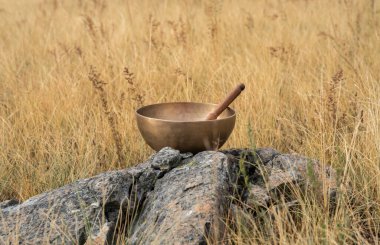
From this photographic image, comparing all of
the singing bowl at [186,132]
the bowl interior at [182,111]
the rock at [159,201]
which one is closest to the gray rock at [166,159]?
the rock at [159,201]

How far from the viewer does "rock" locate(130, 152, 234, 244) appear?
215 centimetres

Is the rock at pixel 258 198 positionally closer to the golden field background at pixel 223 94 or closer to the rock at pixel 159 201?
the rock at pixel 159 201

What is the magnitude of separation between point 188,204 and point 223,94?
2111mm

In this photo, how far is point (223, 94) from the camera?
4.29 m

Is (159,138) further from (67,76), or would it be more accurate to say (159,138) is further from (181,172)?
(67,76)

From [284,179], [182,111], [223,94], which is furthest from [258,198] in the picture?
[223,94]

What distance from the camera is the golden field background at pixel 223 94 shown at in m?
2.83

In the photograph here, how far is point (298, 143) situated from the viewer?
11.8 ft

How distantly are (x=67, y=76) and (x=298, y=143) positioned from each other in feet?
7.81

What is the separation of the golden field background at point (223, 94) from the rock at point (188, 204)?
17 centimetres

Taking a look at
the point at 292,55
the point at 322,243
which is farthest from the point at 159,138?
the point at 292,55

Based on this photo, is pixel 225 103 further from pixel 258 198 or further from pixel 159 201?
pixel 159 201

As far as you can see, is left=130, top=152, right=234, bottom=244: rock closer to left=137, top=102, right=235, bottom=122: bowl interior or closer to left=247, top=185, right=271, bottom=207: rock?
left=247, top=185, right=271, bottom=207: rock

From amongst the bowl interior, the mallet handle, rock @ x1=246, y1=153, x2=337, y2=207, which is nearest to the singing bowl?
the mallet handle
